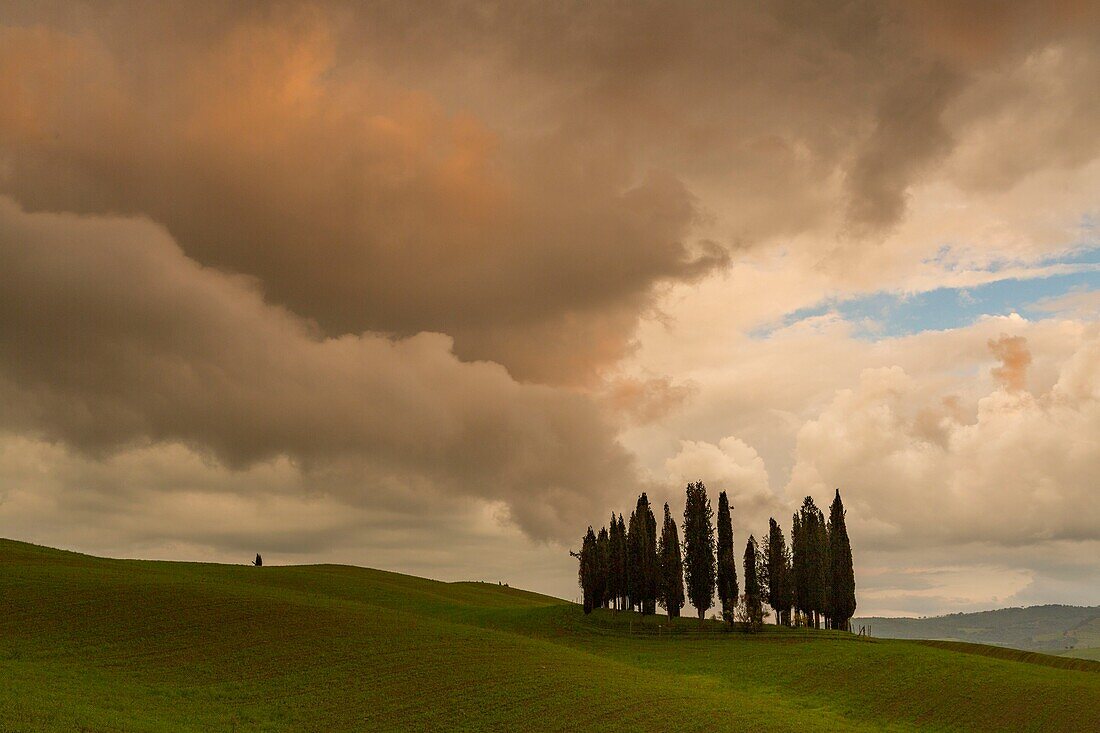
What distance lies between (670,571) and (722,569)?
6706 millimetres

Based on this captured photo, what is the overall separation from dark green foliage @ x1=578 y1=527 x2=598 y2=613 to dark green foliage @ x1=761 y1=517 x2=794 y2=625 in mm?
23595

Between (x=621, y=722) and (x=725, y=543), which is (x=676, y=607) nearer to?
(x=725, y=543)

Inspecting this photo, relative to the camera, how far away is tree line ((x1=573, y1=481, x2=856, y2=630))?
109438 millimetres

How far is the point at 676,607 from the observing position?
10912 cm

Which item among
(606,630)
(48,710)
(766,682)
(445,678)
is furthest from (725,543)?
(48,710)

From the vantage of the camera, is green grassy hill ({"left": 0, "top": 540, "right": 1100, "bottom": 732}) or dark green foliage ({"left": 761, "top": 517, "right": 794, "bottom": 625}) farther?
dark green foliage ({"left": 761, "top": 517, "right": 794, "bottom": 625})

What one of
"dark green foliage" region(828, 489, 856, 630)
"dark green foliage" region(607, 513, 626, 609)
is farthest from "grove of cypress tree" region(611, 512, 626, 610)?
"dark green foliage" region(828, 489, 856, 630)

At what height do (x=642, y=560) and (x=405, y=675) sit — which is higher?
(x=642, y=560)

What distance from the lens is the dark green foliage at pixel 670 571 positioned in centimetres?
10888

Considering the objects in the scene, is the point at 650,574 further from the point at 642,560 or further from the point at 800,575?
the point at 800,575

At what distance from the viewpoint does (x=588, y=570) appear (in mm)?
118562

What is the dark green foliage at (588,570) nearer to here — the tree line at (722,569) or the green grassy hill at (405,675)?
the tree line at (722,569)

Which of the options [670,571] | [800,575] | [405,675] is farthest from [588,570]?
[405,675]

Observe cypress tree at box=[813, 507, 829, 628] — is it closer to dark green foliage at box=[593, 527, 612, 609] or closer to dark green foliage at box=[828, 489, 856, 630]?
dark green foliage at box=[828, 489, 856, 630]
